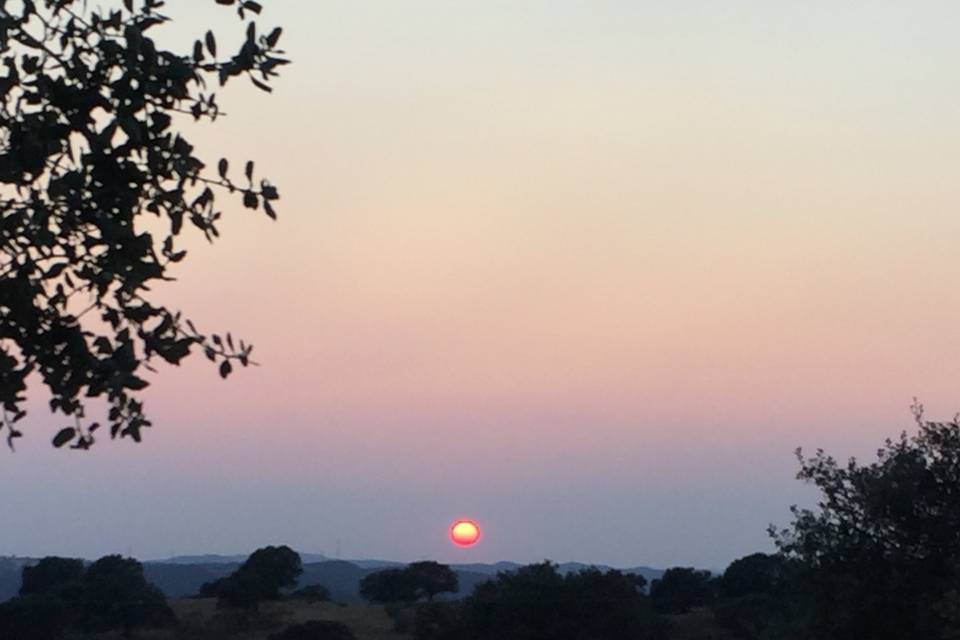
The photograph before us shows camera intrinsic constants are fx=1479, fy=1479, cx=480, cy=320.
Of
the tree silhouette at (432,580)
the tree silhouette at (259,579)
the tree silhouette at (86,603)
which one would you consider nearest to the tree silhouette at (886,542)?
the tree silhouette at (86,603)

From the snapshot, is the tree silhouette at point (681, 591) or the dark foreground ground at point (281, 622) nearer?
the dark foreground ground at point (281, 622)

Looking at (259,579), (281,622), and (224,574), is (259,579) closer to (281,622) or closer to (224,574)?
(281,622)

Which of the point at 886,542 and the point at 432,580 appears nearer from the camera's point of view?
the point at 886,542

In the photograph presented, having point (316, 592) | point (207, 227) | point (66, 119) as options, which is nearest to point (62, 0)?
point (66, 119)

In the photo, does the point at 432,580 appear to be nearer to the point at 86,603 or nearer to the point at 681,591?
the point at 681,591

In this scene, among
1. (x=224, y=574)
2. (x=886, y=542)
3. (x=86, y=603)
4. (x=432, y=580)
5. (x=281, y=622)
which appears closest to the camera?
(x=886, y=542)

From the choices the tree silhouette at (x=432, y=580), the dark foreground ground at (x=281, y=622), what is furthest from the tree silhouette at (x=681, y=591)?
the tree silhouette at (x=432, y=580)

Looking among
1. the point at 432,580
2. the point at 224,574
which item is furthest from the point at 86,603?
the point at 224,574

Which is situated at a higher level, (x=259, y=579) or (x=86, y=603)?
(x=259, y=579)

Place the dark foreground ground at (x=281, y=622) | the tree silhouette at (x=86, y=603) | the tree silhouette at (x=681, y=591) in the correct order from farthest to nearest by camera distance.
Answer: the tree silhouette at (x=681, y=591) → the dark foreground ground at (x=281, y=622) → the tree silhouette at (x=86, y=603)

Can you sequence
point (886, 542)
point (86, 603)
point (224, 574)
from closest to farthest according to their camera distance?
point (886, 542)
point (86, 603)
point (224, 574)

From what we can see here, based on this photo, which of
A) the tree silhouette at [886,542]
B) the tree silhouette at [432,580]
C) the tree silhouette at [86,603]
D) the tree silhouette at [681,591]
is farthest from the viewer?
the tree silhouette at [432,580]

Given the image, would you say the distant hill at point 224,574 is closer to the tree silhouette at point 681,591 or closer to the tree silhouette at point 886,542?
the tree silhouette at point 681,591

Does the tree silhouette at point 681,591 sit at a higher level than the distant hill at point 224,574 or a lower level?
lower
